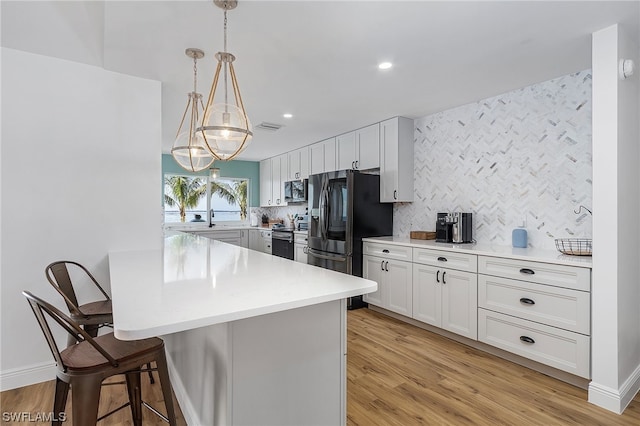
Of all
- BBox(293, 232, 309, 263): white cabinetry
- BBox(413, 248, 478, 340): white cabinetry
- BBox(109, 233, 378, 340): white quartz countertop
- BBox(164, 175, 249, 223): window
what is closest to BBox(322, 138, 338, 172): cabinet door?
BBox(293, 232, 309, 263): white cabinetry

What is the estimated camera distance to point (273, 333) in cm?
136

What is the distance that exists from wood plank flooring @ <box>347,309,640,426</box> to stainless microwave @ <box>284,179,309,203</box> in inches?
124

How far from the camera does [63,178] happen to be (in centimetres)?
247

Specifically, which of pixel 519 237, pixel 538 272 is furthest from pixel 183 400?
pixel 519 237

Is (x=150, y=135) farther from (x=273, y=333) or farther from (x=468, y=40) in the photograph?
(x=468, y=40)

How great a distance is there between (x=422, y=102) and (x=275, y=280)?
108 inches

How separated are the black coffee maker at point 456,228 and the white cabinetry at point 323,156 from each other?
1966 millimetres

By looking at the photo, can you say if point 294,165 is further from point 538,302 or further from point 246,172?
point 538,302

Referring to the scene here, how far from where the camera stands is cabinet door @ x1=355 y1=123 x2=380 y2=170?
4.25m

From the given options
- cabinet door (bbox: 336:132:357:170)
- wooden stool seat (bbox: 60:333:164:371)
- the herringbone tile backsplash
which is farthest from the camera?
cabinet door (bbox: 336:132:357:170)

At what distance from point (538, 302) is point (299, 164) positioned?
4217mm

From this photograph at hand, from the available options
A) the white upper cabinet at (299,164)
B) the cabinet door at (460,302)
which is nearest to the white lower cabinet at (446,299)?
the cabinet door at (460,302)

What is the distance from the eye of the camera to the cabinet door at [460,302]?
9.34 feet

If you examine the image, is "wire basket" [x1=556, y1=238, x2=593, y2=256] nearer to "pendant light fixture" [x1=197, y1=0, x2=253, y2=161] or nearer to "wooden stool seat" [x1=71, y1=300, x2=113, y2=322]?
"pendant light fixture" [x1=197, y1=0, x2=253, y2=161]
